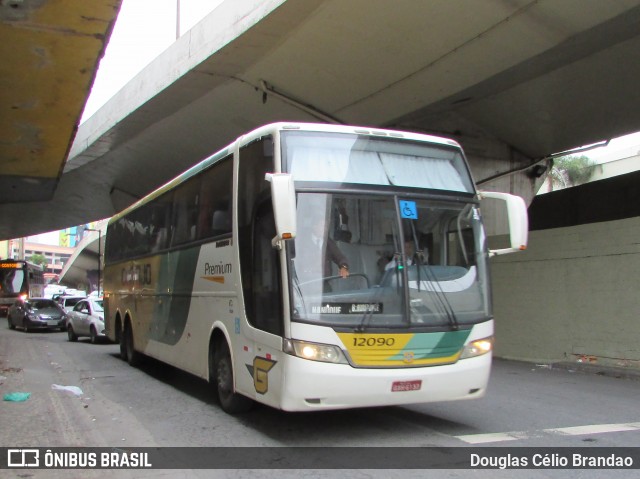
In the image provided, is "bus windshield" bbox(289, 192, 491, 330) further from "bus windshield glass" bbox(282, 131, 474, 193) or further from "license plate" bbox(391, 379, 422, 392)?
"license plate" bbox(391, 379, 422, 392)

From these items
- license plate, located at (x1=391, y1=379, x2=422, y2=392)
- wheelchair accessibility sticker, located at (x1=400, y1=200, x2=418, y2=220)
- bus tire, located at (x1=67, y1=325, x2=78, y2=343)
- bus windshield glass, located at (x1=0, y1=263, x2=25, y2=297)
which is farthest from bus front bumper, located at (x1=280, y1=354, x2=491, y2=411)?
bus windshield glass, located at (x1=0, y1=263, x2=25, y2=297)

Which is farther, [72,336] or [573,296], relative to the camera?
[72,336]

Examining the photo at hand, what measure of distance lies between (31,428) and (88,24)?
5327 millimetres

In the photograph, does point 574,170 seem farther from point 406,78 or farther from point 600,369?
point 600,369

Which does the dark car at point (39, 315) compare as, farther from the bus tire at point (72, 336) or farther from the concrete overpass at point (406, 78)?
the concrete overpass at point (406, 78)

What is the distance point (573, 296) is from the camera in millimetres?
12828

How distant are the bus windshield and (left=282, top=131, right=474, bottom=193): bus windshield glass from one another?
251 mm

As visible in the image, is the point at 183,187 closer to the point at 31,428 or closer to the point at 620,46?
the point at 31,428

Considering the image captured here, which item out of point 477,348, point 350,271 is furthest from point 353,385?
point 477,348

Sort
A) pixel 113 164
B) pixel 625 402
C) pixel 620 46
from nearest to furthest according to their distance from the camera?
pixel 625 402
pixel 620 46
pixel 113 164

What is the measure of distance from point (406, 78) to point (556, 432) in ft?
29.7

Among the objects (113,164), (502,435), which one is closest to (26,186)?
(113,164)

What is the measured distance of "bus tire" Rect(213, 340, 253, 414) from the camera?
7.41 meters

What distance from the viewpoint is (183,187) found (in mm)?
9617
